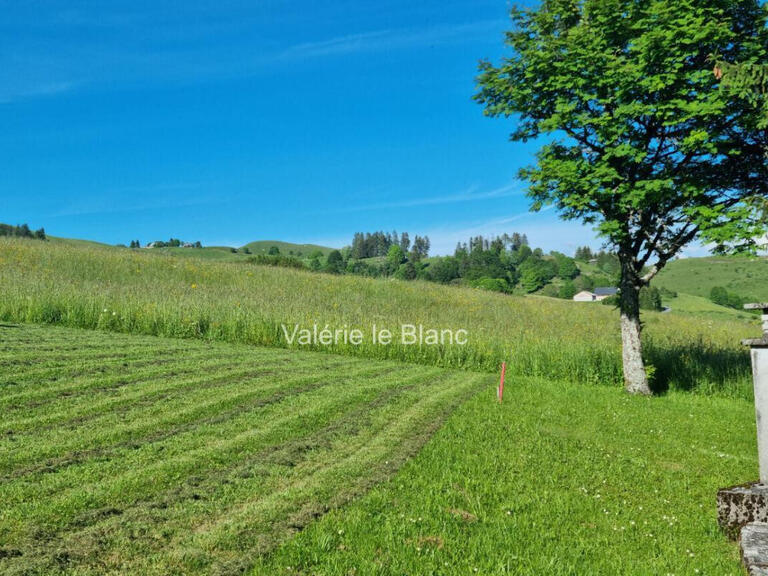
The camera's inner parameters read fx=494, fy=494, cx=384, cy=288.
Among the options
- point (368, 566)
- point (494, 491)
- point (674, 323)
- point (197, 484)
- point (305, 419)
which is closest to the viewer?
point (368, 566)

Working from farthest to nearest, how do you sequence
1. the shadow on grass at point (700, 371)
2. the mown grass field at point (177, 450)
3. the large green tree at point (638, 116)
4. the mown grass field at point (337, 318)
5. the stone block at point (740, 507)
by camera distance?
the mown grass field at point (337, 318)
the shadow on grass at point (700, 371)
the large green tree at point (638, 116)
the stone block at point (740, 507)
the mown grass field at point (177, 450)

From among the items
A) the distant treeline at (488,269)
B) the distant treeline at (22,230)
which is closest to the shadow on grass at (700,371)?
the distant treeline at (488,269)

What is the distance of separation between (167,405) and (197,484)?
298cm

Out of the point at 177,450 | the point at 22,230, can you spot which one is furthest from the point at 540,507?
the point at 22,230

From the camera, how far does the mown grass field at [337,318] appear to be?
44.7 ft

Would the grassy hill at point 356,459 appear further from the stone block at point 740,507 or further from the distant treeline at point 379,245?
the distant treeline at point 379,245

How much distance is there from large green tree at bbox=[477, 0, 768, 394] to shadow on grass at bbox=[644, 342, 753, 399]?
180cm

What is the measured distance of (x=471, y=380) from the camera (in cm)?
1216

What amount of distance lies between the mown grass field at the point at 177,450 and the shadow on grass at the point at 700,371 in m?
6.21

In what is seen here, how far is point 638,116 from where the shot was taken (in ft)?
35.1

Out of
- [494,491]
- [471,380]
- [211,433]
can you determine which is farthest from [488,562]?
[471,380]

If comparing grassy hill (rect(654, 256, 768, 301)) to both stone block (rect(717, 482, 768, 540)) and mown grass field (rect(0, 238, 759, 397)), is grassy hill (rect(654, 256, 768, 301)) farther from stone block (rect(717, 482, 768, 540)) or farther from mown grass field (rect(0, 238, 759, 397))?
stone block (rect(717, 482, 768, 540))

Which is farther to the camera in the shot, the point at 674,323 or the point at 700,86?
the point at 674,323

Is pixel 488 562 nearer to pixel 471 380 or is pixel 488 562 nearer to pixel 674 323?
pixel 471 380
